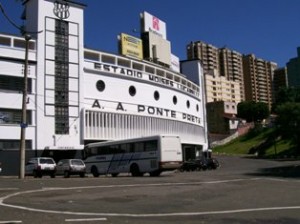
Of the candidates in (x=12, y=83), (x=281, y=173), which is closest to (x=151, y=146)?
(x=281, y=173)

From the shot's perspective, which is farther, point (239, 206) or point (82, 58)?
point (82, 58)

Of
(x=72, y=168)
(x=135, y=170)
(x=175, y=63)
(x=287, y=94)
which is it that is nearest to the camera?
(x=135, y=170)

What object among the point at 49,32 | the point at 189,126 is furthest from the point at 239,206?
the point at 189,126

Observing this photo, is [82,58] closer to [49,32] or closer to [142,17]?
[49,32]

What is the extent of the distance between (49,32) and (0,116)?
11.4m

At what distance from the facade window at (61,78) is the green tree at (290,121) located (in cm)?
3301

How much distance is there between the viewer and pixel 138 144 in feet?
119

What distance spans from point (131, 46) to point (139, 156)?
→ 3628 cm

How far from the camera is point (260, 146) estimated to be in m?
95.7

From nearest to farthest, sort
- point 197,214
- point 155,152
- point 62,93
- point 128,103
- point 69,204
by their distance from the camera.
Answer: point 197,214, point 69,204, point 155,152, point 62,93, point 128,103

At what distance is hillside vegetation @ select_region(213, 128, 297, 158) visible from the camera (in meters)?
84.8

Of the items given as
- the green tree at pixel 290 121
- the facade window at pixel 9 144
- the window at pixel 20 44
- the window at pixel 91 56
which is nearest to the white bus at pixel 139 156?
the facade window at pixel 9 144

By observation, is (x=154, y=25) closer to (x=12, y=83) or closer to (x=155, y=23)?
(x=155, y=23)

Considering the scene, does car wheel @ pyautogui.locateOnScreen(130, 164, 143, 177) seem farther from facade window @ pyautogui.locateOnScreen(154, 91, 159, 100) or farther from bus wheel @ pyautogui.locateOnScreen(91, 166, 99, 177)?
facade window @ pyautogui.locateOnScreen(154, 91, 159, 100)
